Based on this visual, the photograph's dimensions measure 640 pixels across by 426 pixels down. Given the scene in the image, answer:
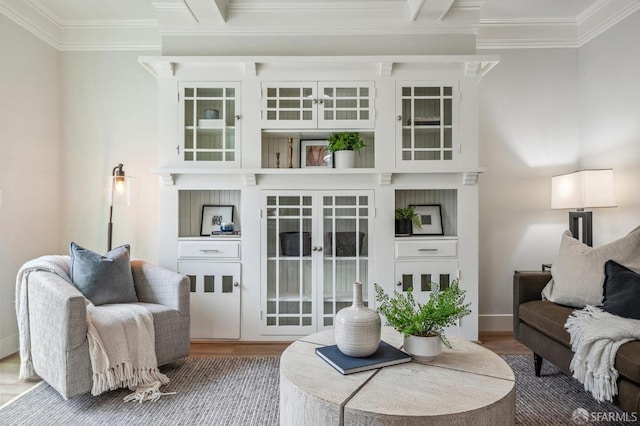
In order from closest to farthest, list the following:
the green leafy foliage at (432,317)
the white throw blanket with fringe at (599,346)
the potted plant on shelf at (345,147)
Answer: the green leafy foliage at (432,317) < the white throw blanket with fringe at (599,346) < the potted plant on shelf at (345,147)

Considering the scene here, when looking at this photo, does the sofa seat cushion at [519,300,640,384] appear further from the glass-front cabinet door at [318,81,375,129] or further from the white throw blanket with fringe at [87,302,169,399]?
the white throw blanket with fringe at [87,302,169,399]

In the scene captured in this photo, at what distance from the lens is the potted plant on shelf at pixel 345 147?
3125 mm

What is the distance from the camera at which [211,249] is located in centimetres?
315

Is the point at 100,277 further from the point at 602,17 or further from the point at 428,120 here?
the point at 602,17

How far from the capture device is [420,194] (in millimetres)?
3393

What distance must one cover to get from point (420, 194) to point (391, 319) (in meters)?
1.92

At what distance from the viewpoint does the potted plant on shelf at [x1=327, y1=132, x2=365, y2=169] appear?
3125 mm

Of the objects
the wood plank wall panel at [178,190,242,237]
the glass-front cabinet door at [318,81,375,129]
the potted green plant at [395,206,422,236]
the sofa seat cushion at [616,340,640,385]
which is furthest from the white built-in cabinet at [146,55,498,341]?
the sofa seat cushion at [616,340,640,385]

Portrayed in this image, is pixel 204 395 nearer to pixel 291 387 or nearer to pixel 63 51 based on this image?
pixel 291 387

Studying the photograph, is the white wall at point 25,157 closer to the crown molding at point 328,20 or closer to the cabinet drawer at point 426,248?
the crown molding at point 328,20

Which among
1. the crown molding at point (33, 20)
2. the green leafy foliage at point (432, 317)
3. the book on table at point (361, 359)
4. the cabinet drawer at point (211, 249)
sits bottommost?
the book on table at point (361, 359)

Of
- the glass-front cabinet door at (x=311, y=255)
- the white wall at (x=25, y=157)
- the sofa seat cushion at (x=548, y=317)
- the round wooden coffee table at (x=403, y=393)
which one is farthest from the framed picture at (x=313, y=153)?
the white wall at (x=25, y=157)

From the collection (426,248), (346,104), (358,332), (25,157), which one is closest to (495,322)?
(426,248)

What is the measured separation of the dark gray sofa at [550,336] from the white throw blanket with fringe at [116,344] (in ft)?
7.47
